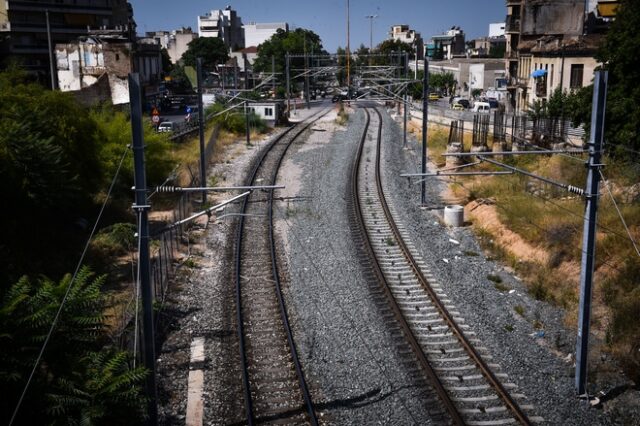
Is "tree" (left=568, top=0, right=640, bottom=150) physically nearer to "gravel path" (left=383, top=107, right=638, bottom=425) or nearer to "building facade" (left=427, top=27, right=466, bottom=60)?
"gravel path" (left=383, top=107, right=638, bottom=425)

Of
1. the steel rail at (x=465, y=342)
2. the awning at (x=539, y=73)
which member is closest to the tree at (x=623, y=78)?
the steel rail at (x=465, y=342)

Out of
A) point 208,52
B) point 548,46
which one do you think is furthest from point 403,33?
point 548,46

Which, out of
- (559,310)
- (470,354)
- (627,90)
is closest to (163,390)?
(470,354)

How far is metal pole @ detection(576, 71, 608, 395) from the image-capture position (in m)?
9.32

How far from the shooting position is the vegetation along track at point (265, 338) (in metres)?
9.51

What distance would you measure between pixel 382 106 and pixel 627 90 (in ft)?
153

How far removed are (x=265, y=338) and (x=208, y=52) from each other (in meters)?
80.4

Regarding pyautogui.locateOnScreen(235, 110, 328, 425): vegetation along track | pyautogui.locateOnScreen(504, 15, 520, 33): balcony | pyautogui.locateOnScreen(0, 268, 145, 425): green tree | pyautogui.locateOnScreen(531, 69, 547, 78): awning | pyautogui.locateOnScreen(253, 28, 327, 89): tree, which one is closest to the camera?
pyautogui.locateOnScreen(0, 268, 145, 425): green tree

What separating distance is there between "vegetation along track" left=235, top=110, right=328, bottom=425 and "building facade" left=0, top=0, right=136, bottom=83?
145 ft

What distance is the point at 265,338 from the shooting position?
11836mm

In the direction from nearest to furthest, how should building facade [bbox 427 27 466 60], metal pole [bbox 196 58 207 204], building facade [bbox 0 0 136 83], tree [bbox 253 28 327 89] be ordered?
metal pole [bbox 196 58 207 204] < building facade [bbox 0 0 136 83] < tree [bbox 253 28 327 89] < building facade [bbox 427 27 466 60]

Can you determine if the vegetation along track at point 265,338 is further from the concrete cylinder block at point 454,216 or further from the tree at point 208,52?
the tree at point 208,52

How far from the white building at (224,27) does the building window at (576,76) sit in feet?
275

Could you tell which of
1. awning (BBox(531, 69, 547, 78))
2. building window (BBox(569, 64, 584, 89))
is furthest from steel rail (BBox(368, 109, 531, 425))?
awning (BBox(531, 69, 547, 78))
